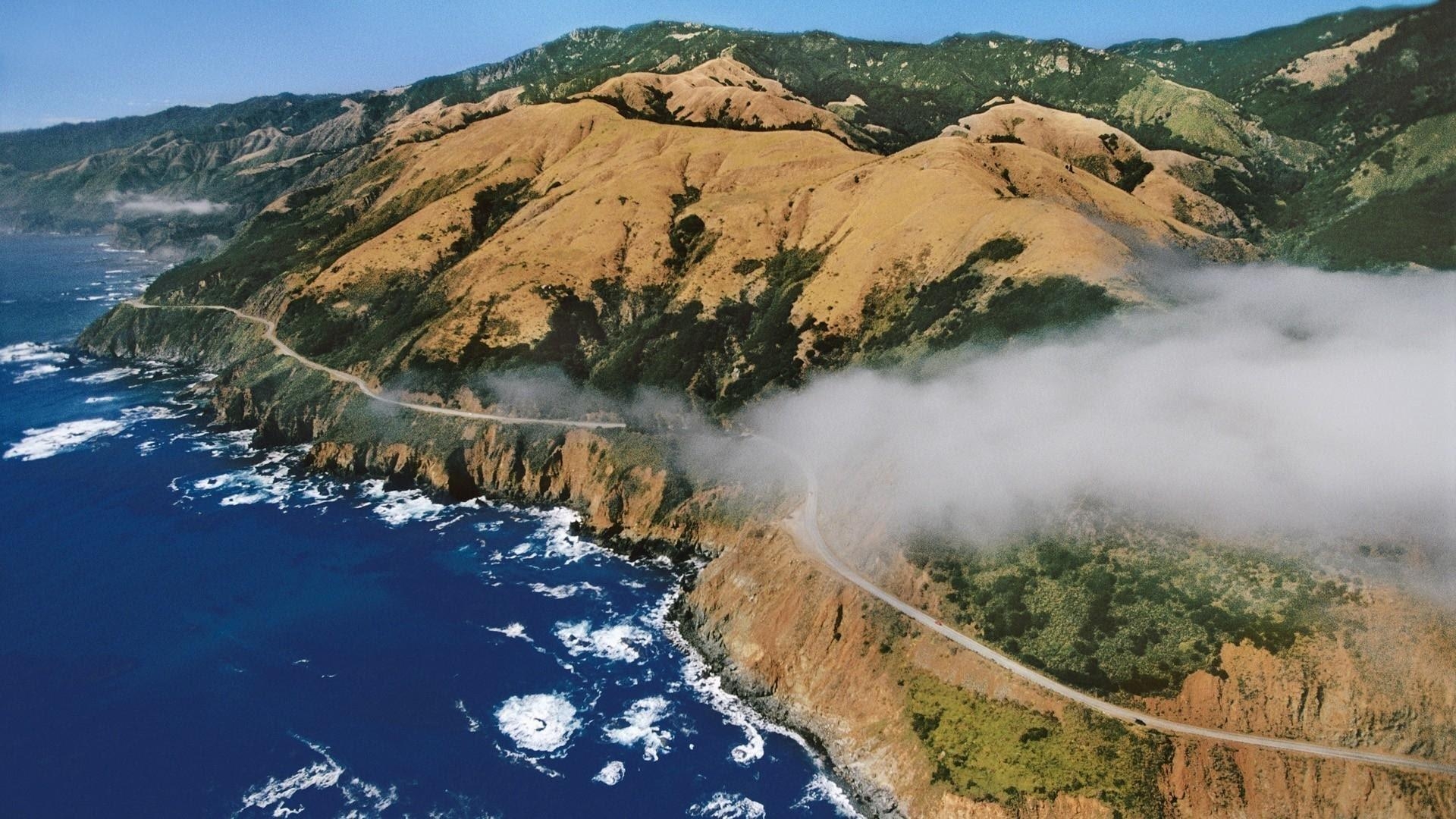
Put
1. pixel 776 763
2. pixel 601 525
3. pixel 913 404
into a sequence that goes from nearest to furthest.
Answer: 1. pixel 776 763
2. pixel 913 404
3. pixel 601 525

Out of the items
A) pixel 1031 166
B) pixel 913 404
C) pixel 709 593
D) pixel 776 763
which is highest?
pixel 1031 166

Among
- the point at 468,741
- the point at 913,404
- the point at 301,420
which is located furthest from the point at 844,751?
the point at 301,420

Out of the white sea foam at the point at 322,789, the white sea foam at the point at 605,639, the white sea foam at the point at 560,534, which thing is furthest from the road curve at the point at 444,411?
the white sea foam at the point at 322,789

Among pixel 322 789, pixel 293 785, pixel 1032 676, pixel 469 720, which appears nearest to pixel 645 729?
pixel 469 720

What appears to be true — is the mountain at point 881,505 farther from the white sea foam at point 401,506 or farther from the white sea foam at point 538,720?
the white sea foam at point 538,720

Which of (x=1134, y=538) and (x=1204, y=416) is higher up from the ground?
(x=1204, y=416)

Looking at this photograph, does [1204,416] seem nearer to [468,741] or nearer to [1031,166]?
[468,741]

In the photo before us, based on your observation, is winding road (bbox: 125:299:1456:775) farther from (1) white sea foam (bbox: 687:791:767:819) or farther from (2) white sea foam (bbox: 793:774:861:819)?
(1) white sea foam (bbox: 687:791:767:819)
